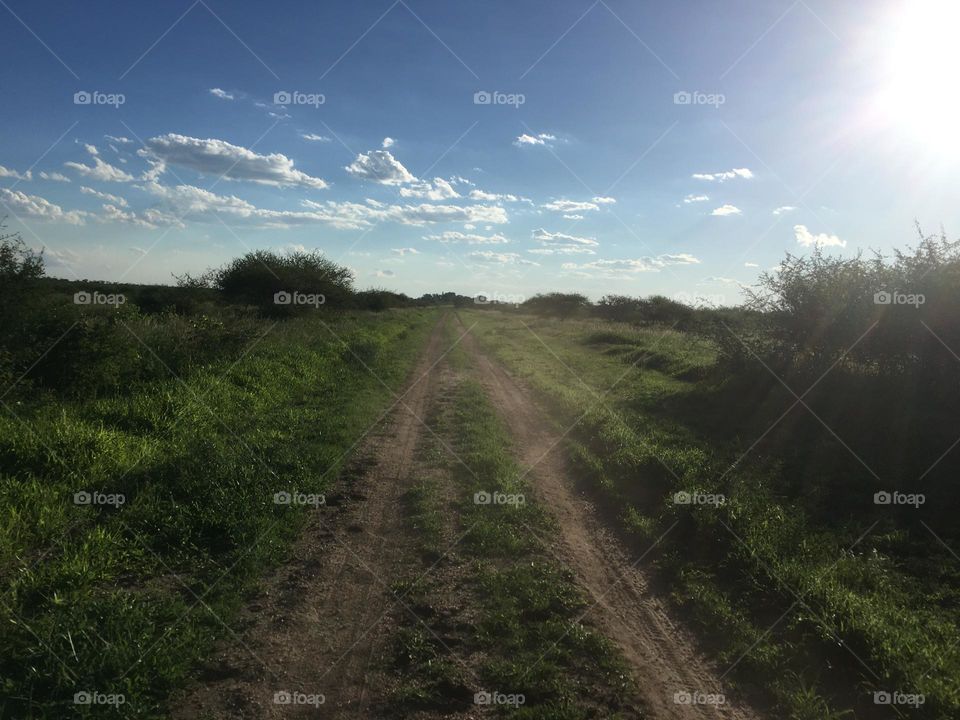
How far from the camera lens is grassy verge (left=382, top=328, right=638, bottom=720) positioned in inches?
134

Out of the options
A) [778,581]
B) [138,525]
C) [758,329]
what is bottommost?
[138,525]

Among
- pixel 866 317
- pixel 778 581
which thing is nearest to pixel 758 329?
pixel 866 317

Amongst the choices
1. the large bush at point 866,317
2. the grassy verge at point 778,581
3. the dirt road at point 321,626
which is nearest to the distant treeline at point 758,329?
the large bush at point 866,317

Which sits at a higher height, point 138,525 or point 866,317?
point 866,317

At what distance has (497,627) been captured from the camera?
13.4 feet

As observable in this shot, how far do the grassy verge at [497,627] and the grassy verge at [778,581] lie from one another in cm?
97

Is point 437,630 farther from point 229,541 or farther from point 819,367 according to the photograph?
point 819,367

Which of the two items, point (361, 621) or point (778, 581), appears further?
point (778, 581)

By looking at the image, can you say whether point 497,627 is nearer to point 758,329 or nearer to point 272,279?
point 758,329

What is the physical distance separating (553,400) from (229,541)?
814 centimetres

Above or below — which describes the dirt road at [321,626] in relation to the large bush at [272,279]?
below

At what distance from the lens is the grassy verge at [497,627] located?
11.2ft

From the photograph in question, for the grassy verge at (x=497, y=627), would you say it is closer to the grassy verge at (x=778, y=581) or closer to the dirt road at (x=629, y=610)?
the dirt road at (x=629, y=610)

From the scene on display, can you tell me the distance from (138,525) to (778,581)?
5.43 metres
